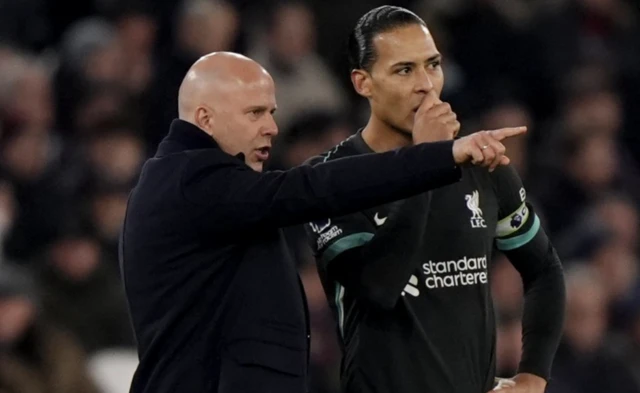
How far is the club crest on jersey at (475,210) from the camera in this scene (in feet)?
13.0

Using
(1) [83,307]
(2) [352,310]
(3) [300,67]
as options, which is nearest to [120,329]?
(1) [83,307]

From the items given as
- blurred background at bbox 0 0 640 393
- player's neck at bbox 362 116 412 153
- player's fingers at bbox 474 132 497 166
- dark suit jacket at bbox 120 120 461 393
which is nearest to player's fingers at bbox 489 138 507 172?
player's fingers at bbox 474 132 497 166

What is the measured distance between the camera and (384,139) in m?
4.02

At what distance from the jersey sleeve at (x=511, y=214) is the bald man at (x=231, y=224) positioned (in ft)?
1.52

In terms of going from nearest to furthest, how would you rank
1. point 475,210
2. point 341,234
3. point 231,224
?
point 231,224, point 341,234, point 475,210

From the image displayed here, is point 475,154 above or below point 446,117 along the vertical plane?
below

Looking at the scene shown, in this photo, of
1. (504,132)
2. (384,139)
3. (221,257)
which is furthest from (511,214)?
(221,257)

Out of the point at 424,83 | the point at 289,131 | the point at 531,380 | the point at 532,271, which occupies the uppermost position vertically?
the point at 289,131

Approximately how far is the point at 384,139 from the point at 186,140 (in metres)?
0.58

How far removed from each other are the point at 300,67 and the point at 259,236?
4.59 meters

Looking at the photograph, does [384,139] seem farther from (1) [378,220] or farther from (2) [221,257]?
(2) [221,257]

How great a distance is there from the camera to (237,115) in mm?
3727

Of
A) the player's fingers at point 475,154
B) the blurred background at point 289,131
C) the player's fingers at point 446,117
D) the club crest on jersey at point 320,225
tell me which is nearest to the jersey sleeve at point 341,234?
the club crest on jersey at point 320,225

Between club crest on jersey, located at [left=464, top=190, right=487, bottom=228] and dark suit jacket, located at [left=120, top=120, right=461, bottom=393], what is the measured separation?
528 mm
